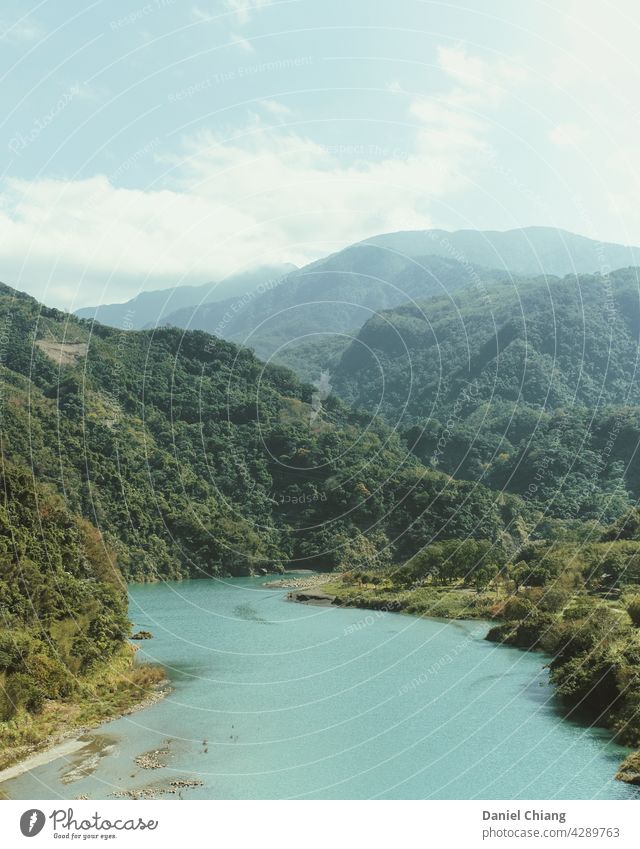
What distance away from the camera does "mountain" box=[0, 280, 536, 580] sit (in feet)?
214

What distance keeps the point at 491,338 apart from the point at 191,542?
65411mm

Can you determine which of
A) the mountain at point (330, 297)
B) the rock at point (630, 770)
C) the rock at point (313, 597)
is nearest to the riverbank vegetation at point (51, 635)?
the rock at point (630, 770)

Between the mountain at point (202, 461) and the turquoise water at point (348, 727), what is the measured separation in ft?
87.7

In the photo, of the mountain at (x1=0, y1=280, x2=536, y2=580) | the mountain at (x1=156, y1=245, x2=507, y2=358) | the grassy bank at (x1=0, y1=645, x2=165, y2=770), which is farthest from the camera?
the mountain at (x1=156, y1=245, x2=507, y2=358)

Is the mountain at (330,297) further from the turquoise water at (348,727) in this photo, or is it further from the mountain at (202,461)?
the turquoise water at (348,727)

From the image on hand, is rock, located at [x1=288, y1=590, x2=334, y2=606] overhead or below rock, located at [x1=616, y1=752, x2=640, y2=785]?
below

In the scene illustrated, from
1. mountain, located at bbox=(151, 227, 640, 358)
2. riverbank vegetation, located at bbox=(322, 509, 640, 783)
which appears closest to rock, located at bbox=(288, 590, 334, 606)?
riverbank vegetation, located at bbox=(322, 509, 640, 783)

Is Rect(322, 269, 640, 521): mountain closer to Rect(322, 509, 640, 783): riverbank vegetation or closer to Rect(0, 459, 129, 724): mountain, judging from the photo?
Rect(322, 509, 640, 783): riverbank vegetation

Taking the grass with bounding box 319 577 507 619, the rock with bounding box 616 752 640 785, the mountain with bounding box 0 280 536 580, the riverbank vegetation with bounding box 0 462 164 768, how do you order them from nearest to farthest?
1. the rock with bounding box 616 752 640 785
2. the riverbank vegetation with bounding box 0 462 164 768
3. the grass with bounding box 319 577 507 619
4. the mountain with bounding box 0 280 536 580

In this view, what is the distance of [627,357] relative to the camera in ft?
377

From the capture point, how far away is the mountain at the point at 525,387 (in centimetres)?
7625

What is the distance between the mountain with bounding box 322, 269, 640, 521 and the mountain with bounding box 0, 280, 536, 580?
24.7ft

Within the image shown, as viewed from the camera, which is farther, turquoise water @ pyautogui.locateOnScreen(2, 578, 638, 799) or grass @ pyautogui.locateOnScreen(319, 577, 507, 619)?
grass @ pyautogui.locateOnScreen(319, 577, 507, 619)
